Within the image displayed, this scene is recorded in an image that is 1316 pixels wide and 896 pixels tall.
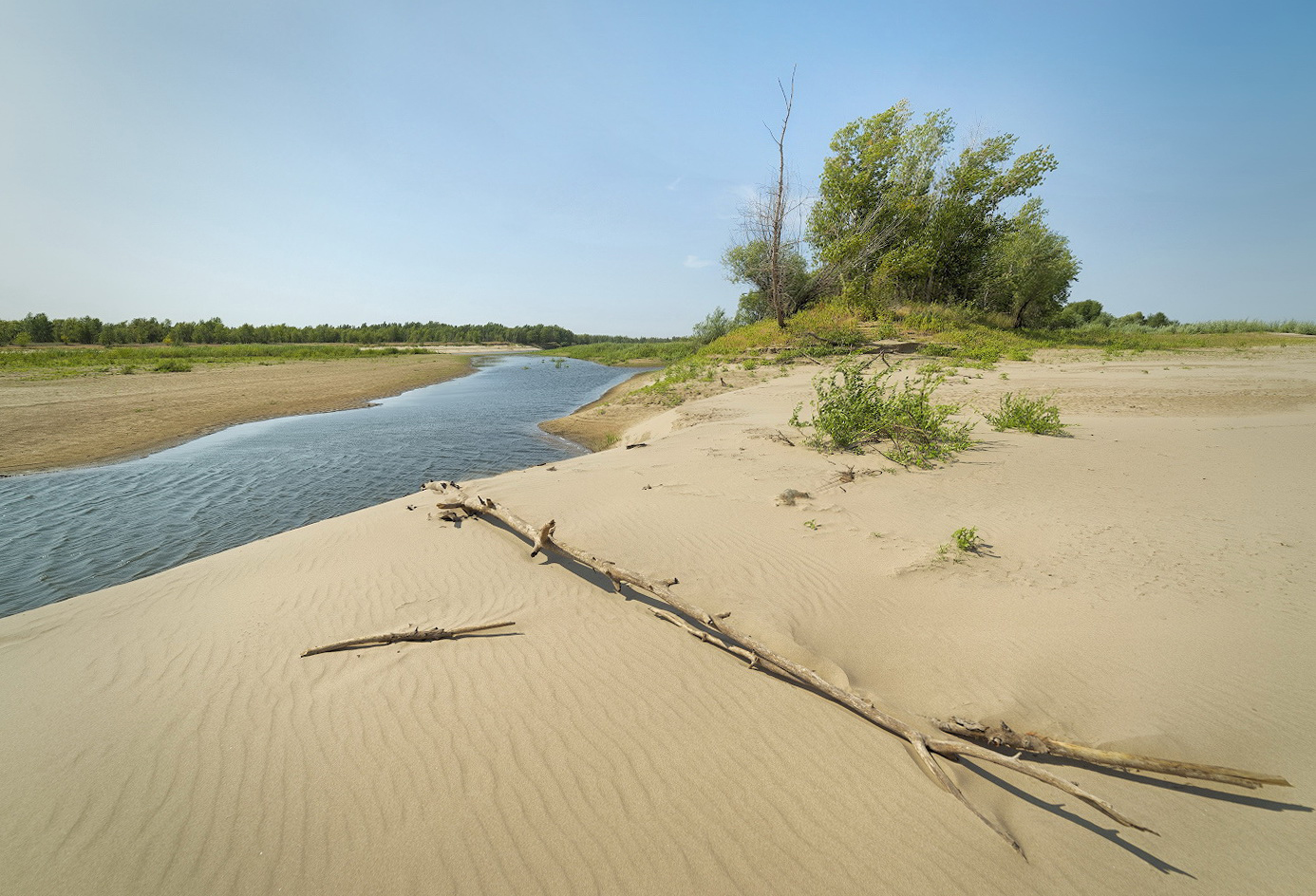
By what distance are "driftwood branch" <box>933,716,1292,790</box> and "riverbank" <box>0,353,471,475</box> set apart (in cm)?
1603

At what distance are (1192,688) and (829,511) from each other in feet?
9.96

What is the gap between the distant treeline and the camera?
60000mm

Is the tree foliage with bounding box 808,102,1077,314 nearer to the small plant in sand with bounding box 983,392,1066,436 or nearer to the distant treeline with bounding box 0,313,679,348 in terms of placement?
the small plant in sand with bounding box 983,392,1066,436

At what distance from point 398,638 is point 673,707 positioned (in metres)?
2.04

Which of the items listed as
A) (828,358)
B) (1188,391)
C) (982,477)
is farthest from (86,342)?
(1188,391)

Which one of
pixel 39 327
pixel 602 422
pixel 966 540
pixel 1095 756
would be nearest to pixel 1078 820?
pixel 1095 756

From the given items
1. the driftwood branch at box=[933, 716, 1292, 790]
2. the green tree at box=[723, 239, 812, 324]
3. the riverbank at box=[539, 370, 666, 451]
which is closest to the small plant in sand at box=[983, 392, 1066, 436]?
the driftwood branch at box=[933, 716, 1292, 790]

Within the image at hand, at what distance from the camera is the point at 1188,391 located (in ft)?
34.7

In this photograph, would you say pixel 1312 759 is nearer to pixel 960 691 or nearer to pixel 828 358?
pixel 960 691

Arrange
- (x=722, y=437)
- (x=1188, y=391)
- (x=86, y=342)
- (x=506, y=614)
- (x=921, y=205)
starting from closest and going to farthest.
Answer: (x=506, y=614) → (x=722, y=437) → (x=1188, y=391) → (x=921, y=205) → (x=86, y=342)

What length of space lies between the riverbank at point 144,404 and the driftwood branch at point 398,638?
12196 mm

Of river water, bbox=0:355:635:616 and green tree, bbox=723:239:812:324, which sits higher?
green tree, bbox=723:239:812:324

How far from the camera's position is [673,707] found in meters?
2.82

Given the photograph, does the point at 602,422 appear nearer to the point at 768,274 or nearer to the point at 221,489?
the point at 221,489
